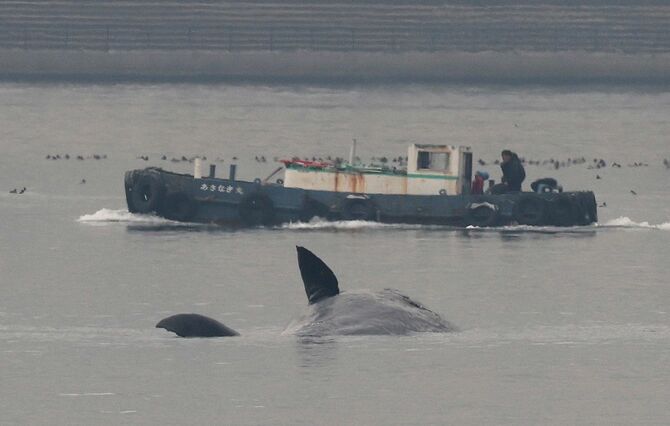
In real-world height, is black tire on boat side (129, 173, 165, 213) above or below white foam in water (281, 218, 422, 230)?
above

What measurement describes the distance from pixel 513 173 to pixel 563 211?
1.85m

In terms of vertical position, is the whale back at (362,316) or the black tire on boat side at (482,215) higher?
the black tire on boat side at (482,215)

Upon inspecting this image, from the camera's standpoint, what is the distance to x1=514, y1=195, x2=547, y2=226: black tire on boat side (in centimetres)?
6112

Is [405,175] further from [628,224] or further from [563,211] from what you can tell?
[628,224]

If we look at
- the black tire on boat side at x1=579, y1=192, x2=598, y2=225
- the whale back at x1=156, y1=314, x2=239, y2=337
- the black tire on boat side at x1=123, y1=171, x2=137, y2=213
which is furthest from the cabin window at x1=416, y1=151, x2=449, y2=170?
the whale back at x1=156, y1=314, x2=239, y2=337

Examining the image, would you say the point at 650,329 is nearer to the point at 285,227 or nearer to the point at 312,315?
the point at 312,315

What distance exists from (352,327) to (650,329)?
6.50 m

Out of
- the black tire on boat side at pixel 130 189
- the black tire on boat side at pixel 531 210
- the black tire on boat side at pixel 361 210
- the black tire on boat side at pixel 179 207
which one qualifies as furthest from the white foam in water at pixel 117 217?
the black tire on boat side at pixel 531 210

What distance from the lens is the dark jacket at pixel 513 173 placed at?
61594mm

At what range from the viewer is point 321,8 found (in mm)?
144250

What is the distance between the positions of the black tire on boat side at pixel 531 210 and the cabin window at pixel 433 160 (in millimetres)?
2667

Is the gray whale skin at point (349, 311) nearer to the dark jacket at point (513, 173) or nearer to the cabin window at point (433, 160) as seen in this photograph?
the dark jacket at point (513, 173)

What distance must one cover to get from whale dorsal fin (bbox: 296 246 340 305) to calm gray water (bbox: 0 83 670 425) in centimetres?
97

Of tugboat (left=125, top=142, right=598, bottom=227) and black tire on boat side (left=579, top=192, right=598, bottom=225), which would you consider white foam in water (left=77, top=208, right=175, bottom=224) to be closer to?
tugboat (left=125, top=142, right=598, bottom=227)
